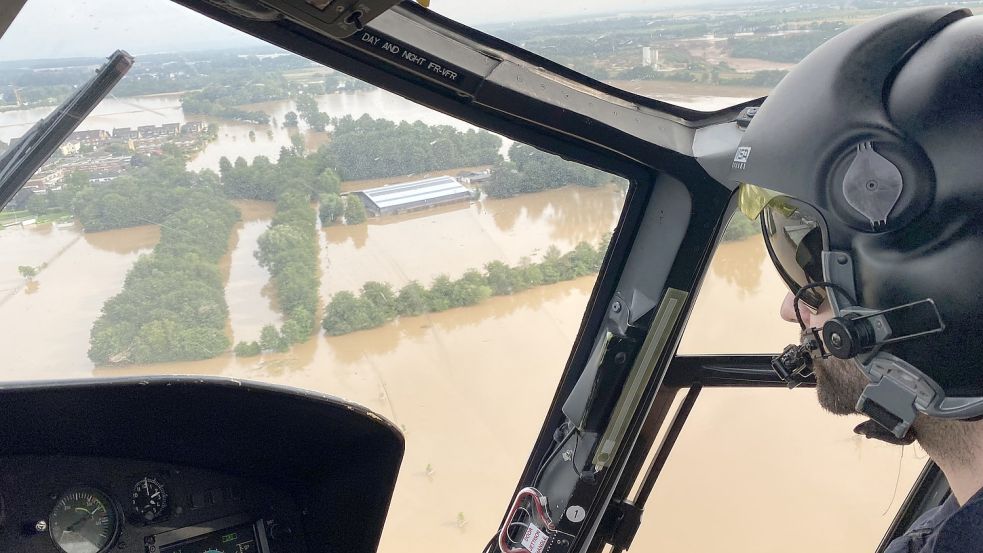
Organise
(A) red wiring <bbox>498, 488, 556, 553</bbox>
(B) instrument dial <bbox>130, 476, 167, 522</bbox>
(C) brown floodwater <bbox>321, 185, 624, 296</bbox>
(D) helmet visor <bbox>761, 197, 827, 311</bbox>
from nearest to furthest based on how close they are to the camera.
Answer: (D) helmet visor <bbox>761, 197, 827, 311</bbox> → (B) instrument dial <bbox>130, 476, 167, 522</bbox> → (C) brown floodwater <bbox>321, 185, 624, 296</bbox> → (A) red wiring <bbox>498, 488, 556, 553</bbox>

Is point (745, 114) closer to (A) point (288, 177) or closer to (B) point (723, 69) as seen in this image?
(B) point (723, 69)

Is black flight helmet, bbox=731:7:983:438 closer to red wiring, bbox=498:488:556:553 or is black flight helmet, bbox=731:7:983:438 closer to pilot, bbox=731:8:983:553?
pilot, bbox=731:8:983:553

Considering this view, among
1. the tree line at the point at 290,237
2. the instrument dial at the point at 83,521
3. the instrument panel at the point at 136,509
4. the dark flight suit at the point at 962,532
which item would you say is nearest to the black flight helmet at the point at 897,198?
the dark flight suit at the point at 962,532

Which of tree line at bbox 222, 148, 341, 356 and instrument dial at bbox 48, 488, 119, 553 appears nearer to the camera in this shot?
instrument dial at bbox 48, 488, 119, 553

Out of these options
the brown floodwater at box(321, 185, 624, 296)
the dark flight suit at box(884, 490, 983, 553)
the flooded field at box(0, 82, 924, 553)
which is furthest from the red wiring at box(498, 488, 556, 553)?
the dark flight suit at box(884, 490, 983, 553)

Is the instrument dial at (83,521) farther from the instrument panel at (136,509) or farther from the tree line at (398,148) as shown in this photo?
the tree line at (398,148)

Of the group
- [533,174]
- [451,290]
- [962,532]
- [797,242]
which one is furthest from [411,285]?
[962,532]

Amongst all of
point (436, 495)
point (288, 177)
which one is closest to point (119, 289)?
point (288, 177)
